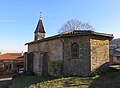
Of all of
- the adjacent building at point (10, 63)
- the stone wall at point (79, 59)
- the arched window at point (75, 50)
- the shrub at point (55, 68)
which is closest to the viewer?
the stone wall at point (79, 59)

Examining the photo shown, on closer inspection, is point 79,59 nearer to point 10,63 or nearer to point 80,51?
point 80,51

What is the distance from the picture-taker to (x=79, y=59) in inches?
714

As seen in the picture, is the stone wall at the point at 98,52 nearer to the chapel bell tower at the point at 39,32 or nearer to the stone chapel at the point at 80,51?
the stone chapel at the point at 80,51

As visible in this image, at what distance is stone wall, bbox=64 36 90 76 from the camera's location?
700 inches

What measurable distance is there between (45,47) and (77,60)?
20.1 ft

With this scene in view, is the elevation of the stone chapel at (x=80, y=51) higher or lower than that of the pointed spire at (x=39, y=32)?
lower

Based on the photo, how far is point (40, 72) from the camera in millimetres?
22312

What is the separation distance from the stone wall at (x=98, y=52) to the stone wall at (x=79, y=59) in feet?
1.75

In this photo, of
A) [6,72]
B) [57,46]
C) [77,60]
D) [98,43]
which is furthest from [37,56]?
[6,72]

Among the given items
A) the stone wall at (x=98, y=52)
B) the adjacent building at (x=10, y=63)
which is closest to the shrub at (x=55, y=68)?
the stone wall at (x=98, y=52)

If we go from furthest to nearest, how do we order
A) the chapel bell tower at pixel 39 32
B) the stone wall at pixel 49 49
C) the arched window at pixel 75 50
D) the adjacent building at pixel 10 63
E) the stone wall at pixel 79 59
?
the adjacent building at pixel 10 63 < the chapel bell tower at pixel 39 32 < the stone wall at pixel 49 49 < the arched window at pixel 75 50 < the stone wall at pixel 79 59

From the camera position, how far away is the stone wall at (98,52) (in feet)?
58.6

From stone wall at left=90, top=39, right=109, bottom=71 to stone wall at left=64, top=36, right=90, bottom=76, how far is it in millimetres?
534

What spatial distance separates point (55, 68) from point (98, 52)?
5.10 meters
